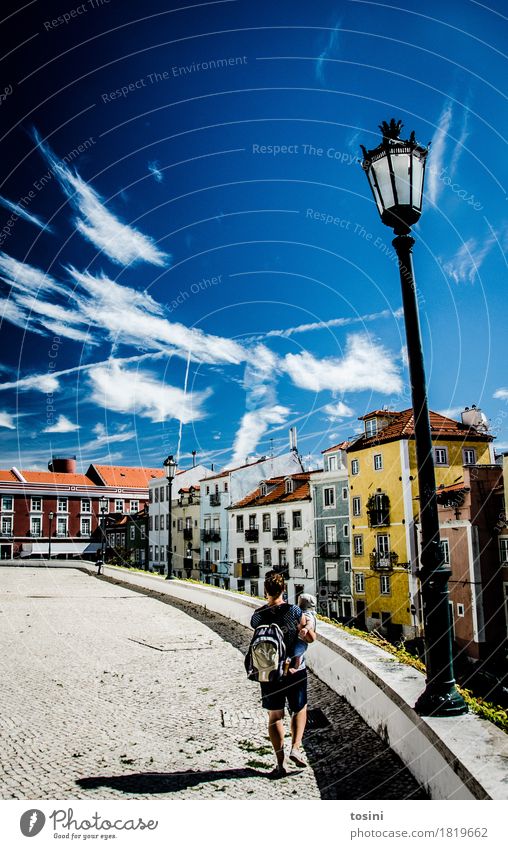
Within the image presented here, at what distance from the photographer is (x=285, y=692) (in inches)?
134

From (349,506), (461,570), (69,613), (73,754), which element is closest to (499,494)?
(461,570)

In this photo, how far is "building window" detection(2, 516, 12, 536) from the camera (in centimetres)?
5344

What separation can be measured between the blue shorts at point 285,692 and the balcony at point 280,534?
109 ft

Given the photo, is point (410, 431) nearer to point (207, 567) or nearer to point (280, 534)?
point (280, 534)

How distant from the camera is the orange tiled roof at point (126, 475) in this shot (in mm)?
65875

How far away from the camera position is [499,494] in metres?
25.6

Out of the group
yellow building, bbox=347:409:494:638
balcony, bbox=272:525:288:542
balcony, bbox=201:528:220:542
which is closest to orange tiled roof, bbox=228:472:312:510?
balcony, bbox=272:525:288:542

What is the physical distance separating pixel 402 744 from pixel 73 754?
2.02 meters

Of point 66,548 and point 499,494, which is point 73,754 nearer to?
point 499,494

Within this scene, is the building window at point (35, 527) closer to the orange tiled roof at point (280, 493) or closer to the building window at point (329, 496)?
the orange tiled roof at point (280, 493)

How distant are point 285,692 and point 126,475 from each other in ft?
216

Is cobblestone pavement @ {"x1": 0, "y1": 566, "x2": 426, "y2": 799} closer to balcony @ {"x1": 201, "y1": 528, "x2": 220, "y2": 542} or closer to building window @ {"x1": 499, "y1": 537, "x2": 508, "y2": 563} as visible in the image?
building window @ {"x1": 499, "y1": 537, "x2": 508, "y2": 563}

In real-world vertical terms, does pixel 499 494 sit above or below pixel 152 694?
above
